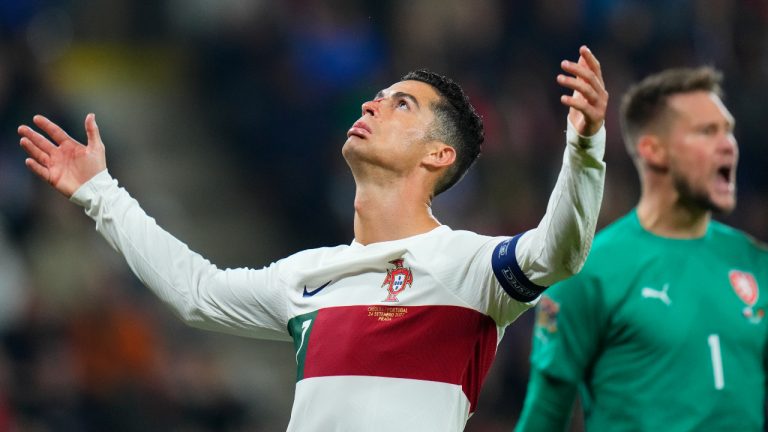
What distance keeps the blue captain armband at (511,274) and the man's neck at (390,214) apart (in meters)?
0.45

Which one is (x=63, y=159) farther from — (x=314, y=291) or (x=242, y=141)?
(x=242, y=141)

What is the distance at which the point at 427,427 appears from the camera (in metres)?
3.53

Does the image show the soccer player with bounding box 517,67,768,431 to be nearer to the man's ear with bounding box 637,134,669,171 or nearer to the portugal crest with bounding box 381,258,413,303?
the man's ear with bounding box 637,134,669,171

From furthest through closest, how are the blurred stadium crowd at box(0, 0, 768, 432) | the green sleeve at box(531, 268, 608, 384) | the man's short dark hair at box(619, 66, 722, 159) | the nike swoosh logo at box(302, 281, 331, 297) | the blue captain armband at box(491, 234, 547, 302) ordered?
the blurred stadium crowd at box(0, 0, 768, 432)
the man's short dark hair at box(619, 66, 722, 159)
the green sleeve at box(531, 268, 608, 384)
the nike swoosh logo at box(302, 281, 331, 297)
the blue captain armband at box(491, 234, 547, 302)

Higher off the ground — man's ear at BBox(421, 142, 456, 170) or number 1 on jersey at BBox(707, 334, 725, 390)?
man's ear at BBox(421, 142, 456, 170)

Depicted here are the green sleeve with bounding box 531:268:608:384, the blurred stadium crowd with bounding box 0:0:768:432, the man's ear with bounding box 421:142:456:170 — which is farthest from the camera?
the blurred stadium crowd with bounding box 0:0:768:432

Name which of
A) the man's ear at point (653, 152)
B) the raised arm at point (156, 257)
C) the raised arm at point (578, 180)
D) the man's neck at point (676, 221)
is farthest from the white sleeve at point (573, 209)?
the man's ear at point (653, 152)

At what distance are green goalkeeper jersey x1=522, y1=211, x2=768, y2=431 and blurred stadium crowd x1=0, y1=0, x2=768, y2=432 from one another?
123 inches

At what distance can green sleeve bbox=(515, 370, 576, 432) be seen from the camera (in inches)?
183

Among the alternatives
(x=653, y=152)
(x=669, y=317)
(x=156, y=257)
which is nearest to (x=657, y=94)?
(x=653, y=152)

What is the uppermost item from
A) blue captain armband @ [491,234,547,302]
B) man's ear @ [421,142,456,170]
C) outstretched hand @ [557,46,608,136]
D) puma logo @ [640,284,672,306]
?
man's ear @ [421,142,456,170]

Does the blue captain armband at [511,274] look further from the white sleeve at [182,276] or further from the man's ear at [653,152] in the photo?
the man's ear at [653,152]

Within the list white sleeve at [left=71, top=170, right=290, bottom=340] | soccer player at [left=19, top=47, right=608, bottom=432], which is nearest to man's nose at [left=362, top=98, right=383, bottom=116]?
soccer player at [left=19, top=47, right=608, bottom=432]

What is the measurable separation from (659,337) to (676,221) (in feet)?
1.89
